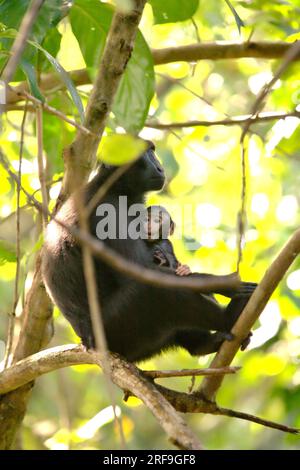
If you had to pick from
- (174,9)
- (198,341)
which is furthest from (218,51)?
(198,341)

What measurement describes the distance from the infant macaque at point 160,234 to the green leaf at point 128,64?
73cm

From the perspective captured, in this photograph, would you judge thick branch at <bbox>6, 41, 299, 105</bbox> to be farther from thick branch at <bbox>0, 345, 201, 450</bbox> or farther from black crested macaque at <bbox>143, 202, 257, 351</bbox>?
thick branch at <bbox>0, 345, 201, 450</bbox>

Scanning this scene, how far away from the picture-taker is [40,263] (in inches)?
186

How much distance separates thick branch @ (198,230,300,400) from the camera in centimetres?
339

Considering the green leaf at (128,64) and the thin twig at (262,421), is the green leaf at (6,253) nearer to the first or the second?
the green leaf at (128,64)

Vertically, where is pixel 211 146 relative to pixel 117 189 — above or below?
above

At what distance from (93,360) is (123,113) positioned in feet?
5.22

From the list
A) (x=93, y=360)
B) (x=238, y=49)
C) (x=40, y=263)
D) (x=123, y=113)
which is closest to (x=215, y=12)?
(x=238, y=49)

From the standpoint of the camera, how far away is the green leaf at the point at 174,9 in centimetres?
483

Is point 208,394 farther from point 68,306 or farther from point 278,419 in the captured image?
point 278,419

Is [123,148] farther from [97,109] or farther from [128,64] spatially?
[128,64]

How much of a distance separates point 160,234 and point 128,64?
1165mm

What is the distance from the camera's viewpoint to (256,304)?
11.4 ft

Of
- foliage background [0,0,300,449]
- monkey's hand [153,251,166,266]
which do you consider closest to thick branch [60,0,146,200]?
foliage background [0,0,300,449]
